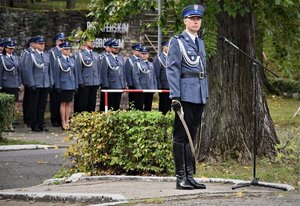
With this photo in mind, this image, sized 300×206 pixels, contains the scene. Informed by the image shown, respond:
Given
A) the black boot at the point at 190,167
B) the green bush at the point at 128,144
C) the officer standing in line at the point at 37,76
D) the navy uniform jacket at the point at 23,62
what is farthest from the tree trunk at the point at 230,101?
the navy uniform jacket at the point at 23,62

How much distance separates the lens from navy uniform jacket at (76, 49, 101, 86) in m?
22.9

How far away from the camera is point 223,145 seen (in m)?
14.2

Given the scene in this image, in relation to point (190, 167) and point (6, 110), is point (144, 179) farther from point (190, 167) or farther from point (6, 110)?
point (6, 110)

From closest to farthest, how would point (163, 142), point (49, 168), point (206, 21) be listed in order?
point (163, 142) → point (206, 21) → point (49, 168)

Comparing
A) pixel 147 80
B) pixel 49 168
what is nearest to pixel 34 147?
pixel 49 168

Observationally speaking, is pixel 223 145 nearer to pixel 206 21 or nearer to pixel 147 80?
pixel 206 21

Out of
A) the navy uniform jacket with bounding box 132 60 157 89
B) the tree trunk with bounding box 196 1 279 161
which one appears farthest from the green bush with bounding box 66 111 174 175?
the navy uniform jacket with bounding box 132 60 157 89

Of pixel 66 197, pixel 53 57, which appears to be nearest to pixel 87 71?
pixel 53 57

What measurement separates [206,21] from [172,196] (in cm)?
374

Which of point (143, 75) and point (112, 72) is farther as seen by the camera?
point (143, 75)

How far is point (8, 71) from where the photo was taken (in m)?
22.0

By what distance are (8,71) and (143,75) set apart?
3303 millimetres

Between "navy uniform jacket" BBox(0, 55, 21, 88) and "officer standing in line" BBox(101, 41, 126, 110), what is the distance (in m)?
2.20

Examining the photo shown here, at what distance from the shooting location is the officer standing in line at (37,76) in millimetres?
22016
